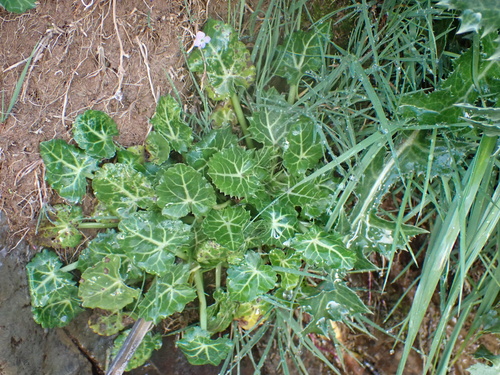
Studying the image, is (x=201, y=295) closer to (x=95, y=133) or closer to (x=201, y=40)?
(x=95, y=133)

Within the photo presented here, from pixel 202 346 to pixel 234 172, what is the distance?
1.94 ft

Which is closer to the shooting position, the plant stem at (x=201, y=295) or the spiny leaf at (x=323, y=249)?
the spiny leaf at (x=323, y=249)

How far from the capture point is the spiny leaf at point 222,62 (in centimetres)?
142

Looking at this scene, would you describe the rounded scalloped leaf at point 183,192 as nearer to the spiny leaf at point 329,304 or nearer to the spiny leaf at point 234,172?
the spiny leaf at point 234,172

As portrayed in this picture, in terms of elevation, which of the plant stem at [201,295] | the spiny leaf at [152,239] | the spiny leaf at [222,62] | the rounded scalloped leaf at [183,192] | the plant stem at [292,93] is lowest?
the plant stem at [201,295]

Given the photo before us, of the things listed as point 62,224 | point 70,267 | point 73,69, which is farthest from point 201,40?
point 70,267

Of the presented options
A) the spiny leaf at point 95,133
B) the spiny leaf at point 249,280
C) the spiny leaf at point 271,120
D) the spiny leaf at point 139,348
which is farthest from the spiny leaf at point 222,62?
the spiny leaf at point 139,348

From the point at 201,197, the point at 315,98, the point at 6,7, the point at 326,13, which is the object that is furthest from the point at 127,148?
the point at 326,13

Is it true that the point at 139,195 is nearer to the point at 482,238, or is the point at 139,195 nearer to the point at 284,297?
the point at 284,297

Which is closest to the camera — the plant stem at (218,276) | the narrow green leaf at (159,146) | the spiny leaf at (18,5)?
the spiny leaf at (18,5)

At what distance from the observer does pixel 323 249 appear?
1334mm

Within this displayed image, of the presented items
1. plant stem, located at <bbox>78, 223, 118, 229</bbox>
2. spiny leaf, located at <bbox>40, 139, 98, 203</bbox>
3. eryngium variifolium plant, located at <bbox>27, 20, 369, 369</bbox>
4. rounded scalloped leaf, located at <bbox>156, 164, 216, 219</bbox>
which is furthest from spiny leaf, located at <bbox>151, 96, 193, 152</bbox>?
plant stem, located at <bbox>78, 223, 118, 229</bbox>

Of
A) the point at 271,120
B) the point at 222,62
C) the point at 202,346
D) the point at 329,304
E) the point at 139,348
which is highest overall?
the point at 222,62

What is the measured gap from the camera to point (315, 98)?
58.4 inches
